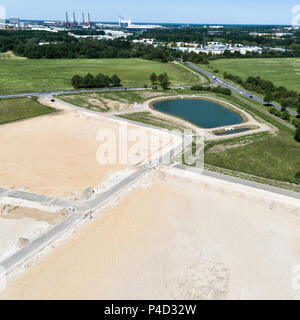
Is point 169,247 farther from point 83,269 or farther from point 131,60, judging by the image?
point 131,60

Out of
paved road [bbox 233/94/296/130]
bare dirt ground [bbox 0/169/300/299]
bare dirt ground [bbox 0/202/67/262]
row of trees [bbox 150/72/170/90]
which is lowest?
bare dirt ground [bbox 0/169/300/299]

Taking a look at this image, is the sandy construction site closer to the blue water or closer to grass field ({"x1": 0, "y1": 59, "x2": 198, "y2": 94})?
the blue water

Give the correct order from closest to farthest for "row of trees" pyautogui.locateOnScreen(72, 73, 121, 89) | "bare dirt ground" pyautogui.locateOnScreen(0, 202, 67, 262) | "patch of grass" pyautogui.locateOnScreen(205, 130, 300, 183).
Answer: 1. "bare dirt ground" pyautogui.locateOnScreen(0, 202, 67, 262)
2. "patch of grass" pyautogui.locateOnScreen(205, 130, 300, 183)
3. "row of trees" pyautogui.locateOnScreen(72, 73, 121, 89)

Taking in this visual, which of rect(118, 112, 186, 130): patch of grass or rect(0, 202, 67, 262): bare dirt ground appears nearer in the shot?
rect(0, 202, 67, 262): bare dirt ground

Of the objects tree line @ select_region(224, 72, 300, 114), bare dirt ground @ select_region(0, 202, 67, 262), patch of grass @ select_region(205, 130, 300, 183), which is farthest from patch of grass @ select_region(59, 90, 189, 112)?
bare dirt ground @ select_region(0, 202, 67, 262)

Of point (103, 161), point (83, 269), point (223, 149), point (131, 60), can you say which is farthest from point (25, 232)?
→ point (131, 60)

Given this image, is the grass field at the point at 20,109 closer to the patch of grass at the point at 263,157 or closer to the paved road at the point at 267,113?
the patch of grass at the point at 263,157

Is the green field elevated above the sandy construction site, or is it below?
above

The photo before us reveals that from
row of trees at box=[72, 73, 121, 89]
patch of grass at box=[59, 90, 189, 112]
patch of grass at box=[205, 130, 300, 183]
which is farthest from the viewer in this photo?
row of trees at box=[72, 73, 121, 89]
